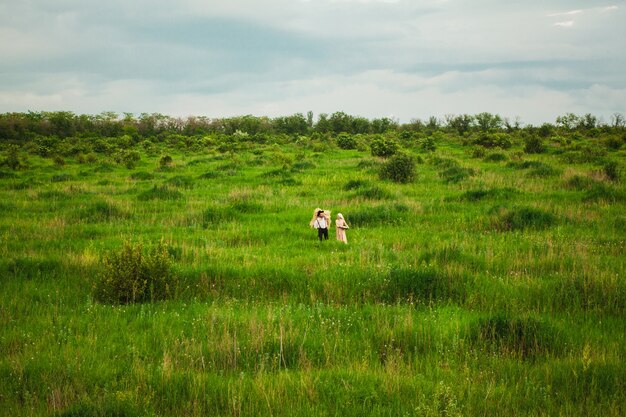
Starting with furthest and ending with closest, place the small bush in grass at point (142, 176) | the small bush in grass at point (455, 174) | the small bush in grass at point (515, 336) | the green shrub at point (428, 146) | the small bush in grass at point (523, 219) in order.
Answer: the green shrub at point (428, 146) < the small bush in grass at point (142, 176) < the small bush in grass at point (455, 174) < the small bush in grass at point (523, 219) < the small bush in grass at point (515, 336)

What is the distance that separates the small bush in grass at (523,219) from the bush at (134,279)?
9.06 meters

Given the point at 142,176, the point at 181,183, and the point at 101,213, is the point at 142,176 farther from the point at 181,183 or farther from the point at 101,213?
the point at 101,213

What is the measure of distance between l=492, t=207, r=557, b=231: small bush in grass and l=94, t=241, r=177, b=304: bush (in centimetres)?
906

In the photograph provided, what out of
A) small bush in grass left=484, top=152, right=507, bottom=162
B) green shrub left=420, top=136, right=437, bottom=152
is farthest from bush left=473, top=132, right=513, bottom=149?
small bush in grass left=484, top=152, right=507, bottom=162

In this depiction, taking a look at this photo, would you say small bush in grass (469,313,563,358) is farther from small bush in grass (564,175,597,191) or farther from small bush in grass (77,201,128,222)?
small bush in grass (564,175,597,191)

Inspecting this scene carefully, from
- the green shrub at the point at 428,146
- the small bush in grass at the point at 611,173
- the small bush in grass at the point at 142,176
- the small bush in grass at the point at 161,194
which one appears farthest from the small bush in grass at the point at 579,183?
the green shrub at the point at 428,146

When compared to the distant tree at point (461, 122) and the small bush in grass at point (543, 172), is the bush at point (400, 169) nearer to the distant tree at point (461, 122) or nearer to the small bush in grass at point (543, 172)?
the small bush in grass at point (543, 172)

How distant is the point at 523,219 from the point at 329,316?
8384 millimetres

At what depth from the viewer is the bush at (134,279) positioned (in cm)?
744

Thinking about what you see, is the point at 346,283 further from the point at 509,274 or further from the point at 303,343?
the point at 509,274

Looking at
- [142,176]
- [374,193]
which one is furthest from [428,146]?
[374,193]

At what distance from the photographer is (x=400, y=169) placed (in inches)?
866

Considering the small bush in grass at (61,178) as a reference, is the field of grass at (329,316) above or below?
below

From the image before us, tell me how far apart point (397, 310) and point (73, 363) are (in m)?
4.34
